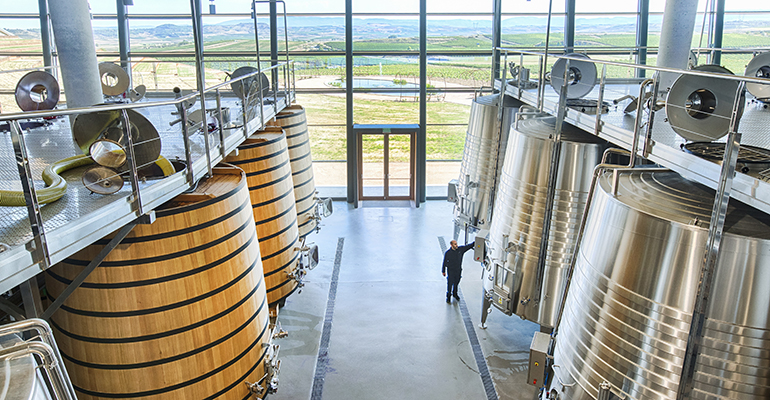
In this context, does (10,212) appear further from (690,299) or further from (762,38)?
(762,38)

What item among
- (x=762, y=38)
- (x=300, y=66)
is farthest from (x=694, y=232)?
(x=762, y=38)

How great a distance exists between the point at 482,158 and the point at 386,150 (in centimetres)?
421

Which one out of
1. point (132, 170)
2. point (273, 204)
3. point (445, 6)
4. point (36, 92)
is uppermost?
point (445, 6)

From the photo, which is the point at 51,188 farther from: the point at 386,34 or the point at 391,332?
the point at 386,34

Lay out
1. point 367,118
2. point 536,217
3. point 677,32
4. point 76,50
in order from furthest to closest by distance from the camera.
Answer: point 367,118 → point 677,32 → point 536,217 → point 76,50

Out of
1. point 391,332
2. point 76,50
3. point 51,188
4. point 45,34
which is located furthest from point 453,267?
point 45,34

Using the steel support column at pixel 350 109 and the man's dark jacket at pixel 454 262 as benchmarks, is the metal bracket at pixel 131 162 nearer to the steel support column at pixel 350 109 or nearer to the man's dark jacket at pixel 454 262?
the man's dark jacket at pixel 454 262

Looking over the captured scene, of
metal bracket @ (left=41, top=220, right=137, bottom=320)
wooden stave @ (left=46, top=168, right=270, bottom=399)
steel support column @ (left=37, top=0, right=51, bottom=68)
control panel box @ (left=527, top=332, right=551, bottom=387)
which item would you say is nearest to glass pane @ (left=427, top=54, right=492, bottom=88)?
steel support column @ (left=37, top=0, right=51, bottom=68)

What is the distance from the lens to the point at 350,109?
12383 mm

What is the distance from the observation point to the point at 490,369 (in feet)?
20.7

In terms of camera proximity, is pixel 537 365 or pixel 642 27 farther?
pixel 642 27

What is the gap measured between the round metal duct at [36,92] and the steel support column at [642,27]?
1117 centimetres

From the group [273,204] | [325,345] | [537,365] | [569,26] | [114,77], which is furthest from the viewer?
[569,26]

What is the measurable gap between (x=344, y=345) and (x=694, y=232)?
4.78 m
